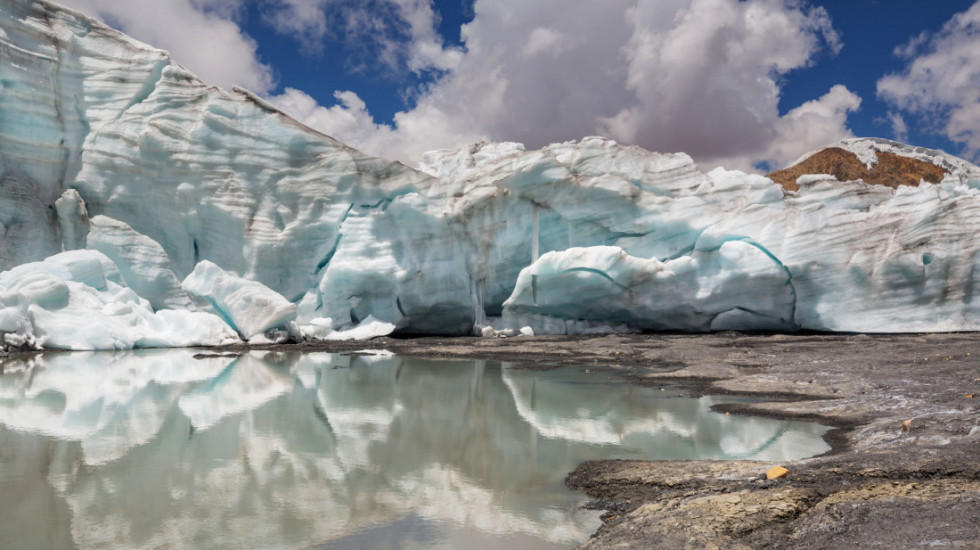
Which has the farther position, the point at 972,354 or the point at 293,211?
the point at 293,211

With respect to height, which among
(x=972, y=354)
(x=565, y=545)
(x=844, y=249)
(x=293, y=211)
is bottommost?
(x=565, y=545)

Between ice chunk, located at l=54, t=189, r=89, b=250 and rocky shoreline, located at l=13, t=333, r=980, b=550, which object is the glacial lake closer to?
rocky shoreline, located at l=13, t=333, r=980, b=550

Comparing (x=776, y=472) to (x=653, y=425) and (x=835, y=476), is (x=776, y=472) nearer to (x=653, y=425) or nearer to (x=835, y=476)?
(x=835, y=476)

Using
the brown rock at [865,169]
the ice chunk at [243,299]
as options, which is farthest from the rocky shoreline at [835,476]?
the brown rock at [865,169]

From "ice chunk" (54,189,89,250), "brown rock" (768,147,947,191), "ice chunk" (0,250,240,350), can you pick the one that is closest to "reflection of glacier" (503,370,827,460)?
"ice chunk" (0,250,240,350)

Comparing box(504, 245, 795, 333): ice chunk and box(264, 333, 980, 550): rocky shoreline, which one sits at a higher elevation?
box(504, 245, 795, 333): ice chunk

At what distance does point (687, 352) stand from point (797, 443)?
637cm

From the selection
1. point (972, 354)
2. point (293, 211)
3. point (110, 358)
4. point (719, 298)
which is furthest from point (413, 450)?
point (293, 211)

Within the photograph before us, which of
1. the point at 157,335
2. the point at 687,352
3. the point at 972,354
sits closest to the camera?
the point at 972,354

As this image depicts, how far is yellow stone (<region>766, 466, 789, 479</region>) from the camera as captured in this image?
308 centimetres

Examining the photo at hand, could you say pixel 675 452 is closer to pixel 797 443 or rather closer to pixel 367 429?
pixel 797 443

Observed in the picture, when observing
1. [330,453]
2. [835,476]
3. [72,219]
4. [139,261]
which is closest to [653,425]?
[835,476]

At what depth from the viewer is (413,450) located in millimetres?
4516

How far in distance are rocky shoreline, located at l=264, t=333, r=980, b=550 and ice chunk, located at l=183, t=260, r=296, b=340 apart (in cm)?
859
